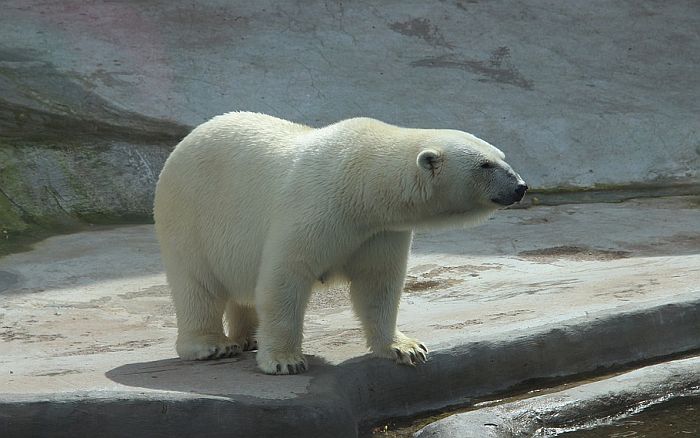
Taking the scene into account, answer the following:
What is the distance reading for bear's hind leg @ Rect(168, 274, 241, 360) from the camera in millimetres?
4891

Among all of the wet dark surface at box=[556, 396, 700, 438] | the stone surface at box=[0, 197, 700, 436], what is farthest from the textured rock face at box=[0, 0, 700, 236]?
the wet dark surface at box=[556, 396, 700, 438]

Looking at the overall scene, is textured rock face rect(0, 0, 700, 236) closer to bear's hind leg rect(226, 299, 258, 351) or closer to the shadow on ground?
bear's hind leg rect(226, 299, 258, 351)

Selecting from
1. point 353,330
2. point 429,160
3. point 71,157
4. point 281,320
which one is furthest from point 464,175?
point 71,157

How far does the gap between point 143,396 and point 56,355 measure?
53.9 inches

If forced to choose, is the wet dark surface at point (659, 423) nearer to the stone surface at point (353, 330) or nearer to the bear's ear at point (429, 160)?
the stone surface at point (353, 330)

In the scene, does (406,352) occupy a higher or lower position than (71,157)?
lower

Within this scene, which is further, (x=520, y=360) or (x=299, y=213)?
(x=520, y=360)

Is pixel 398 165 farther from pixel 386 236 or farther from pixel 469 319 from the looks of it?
pixel 469 319

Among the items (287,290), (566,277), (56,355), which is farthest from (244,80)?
(287,290)

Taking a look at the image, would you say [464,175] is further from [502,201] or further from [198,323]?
[198,323]

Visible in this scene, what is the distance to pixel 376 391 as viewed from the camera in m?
4.64

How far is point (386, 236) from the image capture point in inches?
182

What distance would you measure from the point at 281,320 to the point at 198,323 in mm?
559

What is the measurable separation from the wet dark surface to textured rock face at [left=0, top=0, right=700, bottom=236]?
4640 mm
